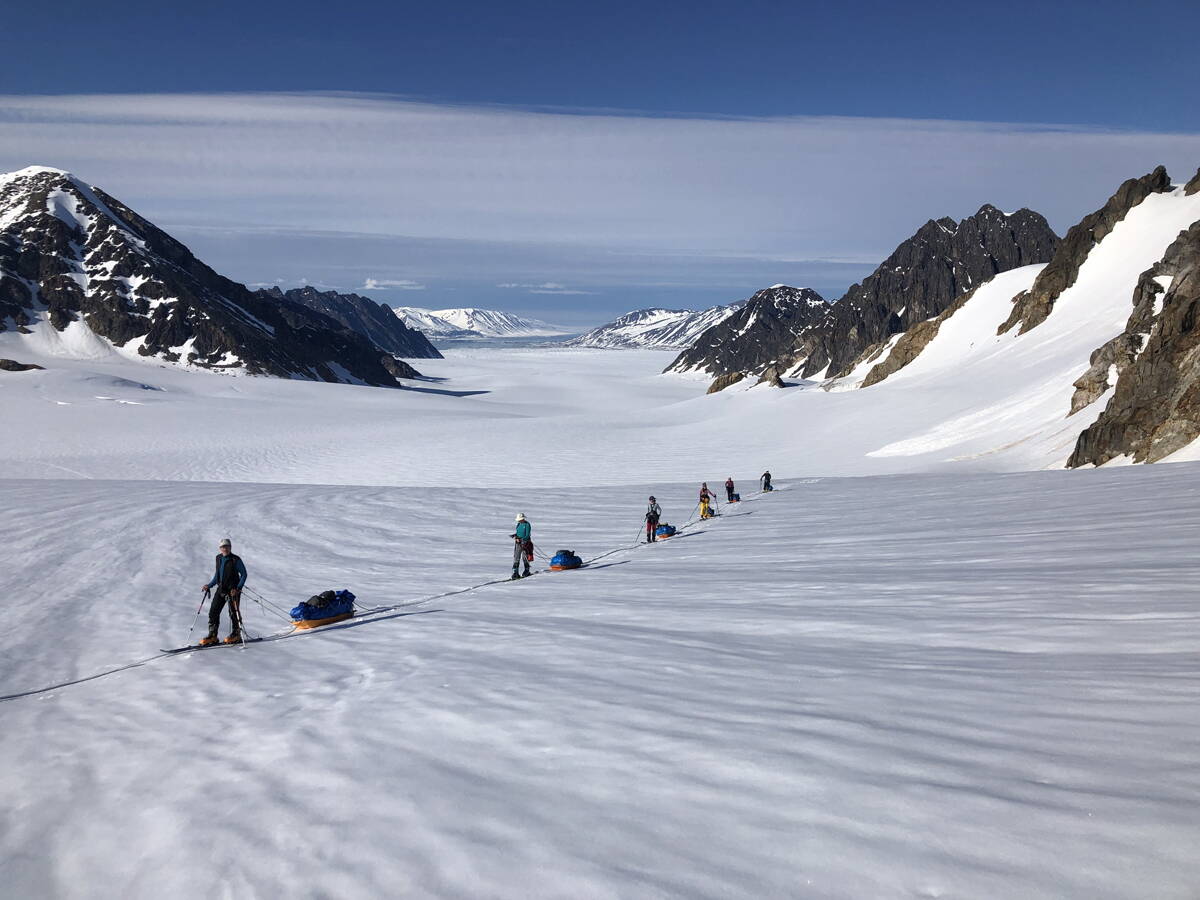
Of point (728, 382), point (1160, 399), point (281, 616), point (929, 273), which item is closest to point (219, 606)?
point (281, 616)

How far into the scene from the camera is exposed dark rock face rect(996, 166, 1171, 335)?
64188mm

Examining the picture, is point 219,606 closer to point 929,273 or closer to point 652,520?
point 652,520

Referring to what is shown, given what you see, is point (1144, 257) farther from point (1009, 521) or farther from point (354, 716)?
point (354, 716)

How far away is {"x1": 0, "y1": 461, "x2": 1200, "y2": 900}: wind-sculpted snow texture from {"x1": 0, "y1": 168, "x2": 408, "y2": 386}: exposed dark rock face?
117711mm

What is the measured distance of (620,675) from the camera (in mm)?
7695

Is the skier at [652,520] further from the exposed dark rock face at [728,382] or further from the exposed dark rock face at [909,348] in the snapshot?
the exposed dark rock face at [728,382]

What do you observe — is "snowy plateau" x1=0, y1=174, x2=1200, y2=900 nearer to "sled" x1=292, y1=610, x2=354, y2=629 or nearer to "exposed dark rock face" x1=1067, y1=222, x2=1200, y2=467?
"sled" x1=292, y1=610, x2=354, y2=629

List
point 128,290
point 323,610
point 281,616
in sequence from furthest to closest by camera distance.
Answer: point 128,290
point 281,616
point 323,610

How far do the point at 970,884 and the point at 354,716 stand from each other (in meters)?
5.63

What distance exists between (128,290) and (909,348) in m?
125

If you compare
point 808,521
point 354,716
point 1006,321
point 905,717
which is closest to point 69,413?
point 808,521

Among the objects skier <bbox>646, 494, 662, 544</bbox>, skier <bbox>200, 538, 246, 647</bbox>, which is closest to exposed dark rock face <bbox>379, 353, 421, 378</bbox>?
skier <bbox>646, 494, 662, 544</bbox>

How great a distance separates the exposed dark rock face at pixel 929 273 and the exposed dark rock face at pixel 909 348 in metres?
35.4

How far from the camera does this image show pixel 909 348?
267 ft
